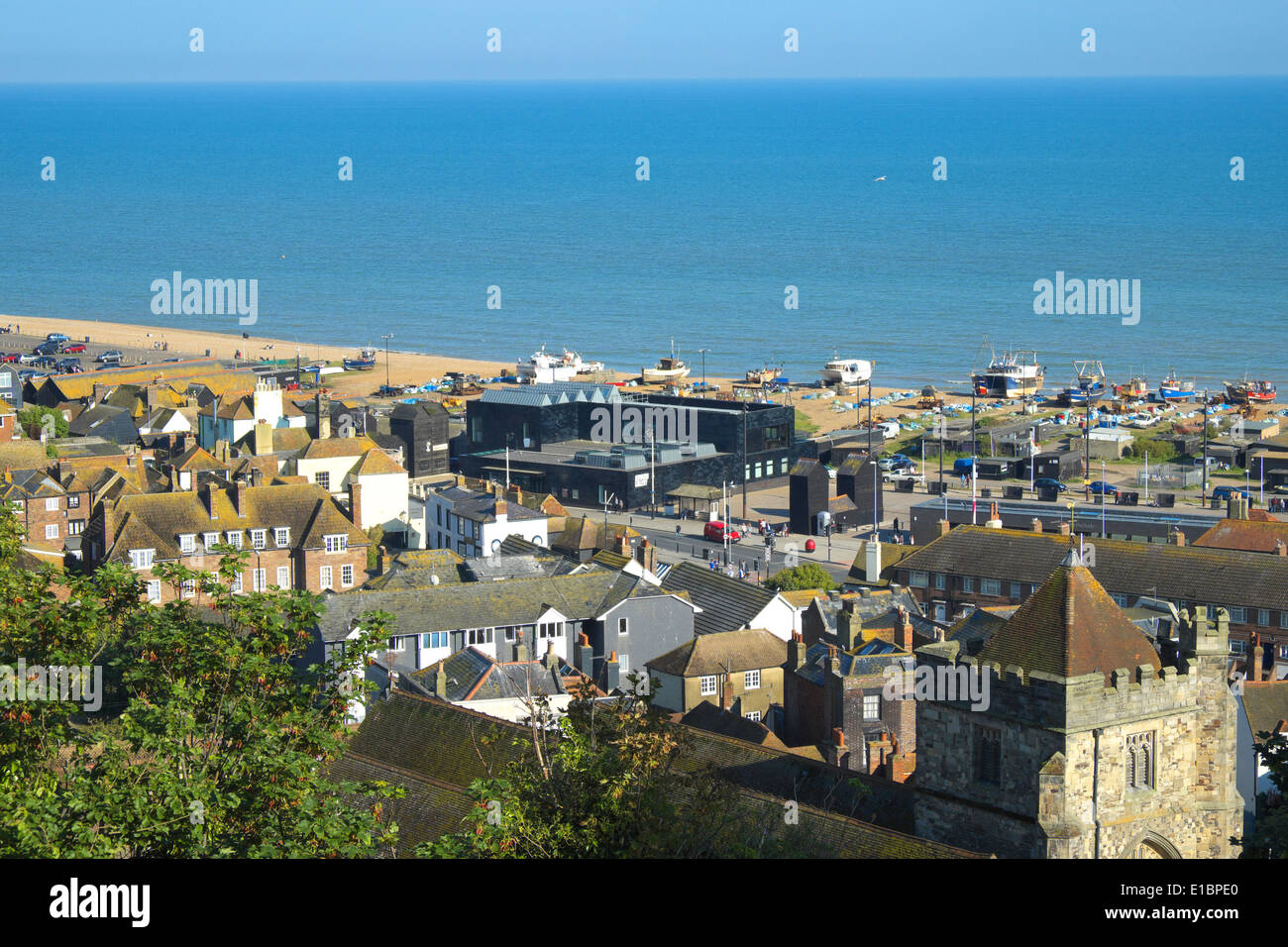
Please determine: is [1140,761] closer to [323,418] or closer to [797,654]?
[797,654]

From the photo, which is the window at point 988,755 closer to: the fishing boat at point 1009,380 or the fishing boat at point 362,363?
the fishing boat at point 1009,380

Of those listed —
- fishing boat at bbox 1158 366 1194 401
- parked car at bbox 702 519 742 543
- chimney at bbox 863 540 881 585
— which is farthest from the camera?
fishing boat at bbox 1158 366 1194 401

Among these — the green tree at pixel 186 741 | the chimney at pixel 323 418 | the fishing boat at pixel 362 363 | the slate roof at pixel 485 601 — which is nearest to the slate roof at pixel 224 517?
the slate roof at pixel 485 601

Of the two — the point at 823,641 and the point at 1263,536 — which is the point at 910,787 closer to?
the point at 823,641

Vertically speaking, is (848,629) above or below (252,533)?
below

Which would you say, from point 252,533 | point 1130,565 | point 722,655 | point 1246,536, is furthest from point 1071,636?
point 252,533

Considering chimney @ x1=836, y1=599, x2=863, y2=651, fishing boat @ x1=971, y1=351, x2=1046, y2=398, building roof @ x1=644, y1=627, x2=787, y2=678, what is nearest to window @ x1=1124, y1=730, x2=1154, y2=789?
chimney @ x1=836, y1=599, x2=863, y2=651

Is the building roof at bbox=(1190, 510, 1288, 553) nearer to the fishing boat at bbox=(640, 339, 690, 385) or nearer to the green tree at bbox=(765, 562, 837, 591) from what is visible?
the green tree at bbox=(765, 562, 837, 591)
